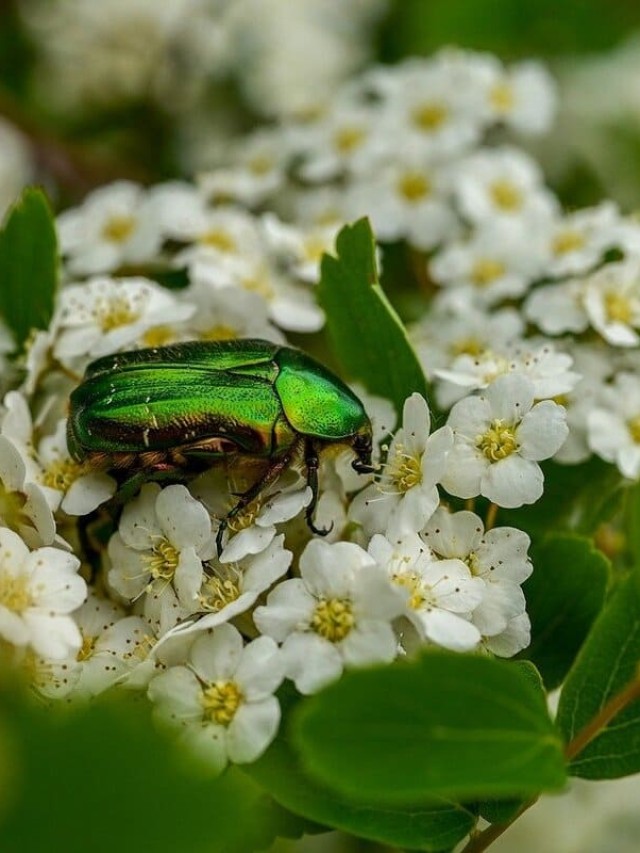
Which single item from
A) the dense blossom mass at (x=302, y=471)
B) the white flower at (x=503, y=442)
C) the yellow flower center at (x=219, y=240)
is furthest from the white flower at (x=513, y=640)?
the yellow flower center at (x=219, y=240)

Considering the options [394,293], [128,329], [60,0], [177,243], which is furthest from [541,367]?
[60,0]

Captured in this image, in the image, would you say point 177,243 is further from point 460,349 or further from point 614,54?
point 614,54

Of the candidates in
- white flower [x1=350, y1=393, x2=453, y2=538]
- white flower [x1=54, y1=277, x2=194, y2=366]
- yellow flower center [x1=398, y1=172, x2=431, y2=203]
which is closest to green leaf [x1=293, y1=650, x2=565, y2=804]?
white flower [x1=350, y1=393, x2=453, y2=538]

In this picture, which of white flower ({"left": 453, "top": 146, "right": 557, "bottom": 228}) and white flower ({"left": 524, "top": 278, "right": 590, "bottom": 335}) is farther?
white flower ({"left": 453, "top": 146, "right": 557, "bottom": 228})

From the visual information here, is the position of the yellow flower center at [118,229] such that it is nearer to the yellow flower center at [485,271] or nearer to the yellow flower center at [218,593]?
the yellow flower center at [485,271]

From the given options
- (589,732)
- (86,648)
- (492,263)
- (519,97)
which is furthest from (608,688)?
(519,97)

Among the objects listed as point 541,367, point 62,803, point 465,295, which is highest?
point 62,803

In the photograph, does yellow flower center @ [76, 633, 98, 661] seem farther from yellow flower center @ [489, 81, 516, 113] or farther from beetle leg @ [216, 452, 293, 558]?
yellow flower center @ [489, 81, 516, 113]
